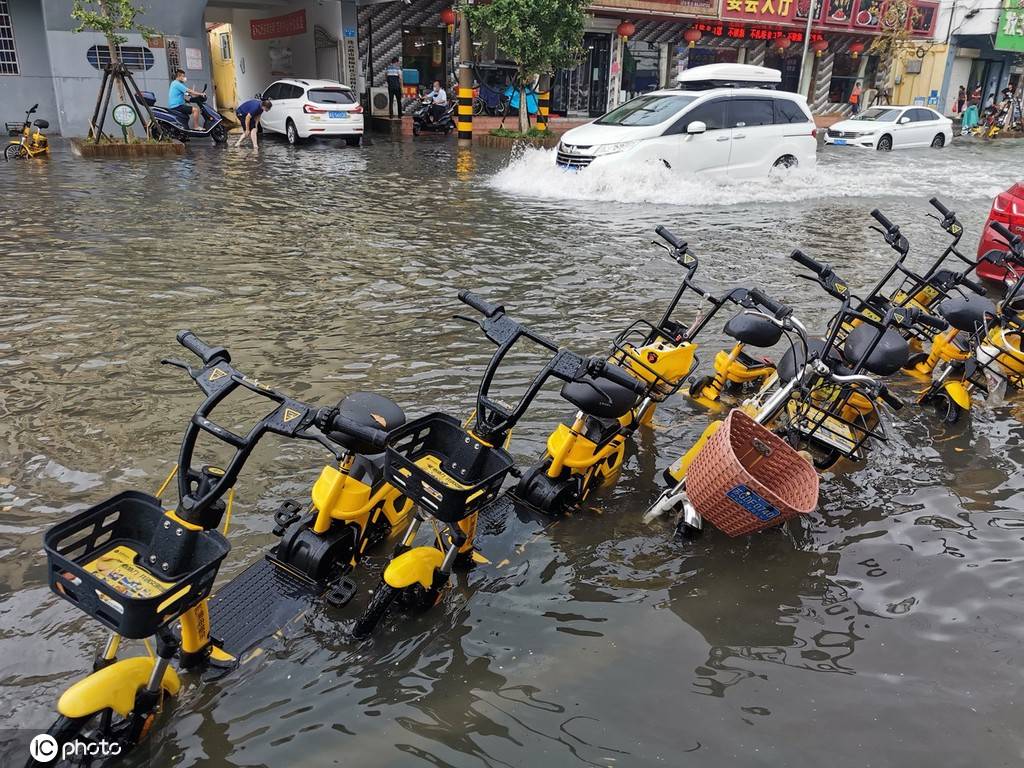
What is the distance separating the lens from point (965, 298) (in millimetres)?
5301

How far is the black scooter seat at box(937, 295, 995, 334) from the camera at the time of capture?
5133mm

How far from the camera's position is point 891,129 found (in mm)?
21906

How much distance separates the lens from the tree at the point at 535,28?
57.6 feet

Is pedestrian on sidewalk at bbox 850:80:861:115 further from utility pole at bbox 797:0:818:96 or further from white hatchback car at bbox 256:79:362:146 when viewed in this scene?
white hatchback car at bbox 256:79:362:146

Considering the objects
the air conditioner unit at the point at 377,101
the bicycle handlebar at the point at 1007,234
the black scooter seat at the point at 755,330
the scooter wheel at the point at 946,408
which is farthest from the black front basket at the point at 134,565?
the air conditioner unit at the point at 377,101

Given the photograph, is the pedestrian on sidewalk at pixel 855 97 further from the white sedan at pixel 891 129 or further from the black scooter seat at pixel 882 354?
the black scooter seat at pixel 882 354

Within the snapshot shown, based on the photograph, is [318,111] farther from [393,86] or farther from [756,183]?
[756,183]

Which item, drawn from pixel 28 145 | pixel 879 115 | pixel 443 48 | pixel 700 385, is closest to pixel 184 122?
pixel 28 145

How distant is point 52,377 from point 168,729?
3457 mm

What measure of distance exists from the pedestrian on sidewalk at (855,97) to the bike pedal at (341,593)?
3417 cm

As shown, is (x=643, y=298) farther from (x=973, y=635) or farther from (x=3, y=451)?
(x=3, y=451)

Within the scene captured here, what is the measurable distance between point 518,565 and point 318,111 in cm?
1645

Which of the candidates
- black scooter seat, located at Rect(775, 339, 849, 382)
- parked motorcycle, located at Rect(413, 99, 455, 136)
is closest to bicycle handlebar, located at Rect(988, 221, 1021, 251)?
black scooter seat, located at Rect(775, 339, 849, 382)

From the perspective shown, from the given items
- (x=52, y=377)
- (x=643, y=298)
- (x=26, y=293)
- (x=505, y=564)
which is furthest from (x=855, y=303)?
(x=26, y=293)
